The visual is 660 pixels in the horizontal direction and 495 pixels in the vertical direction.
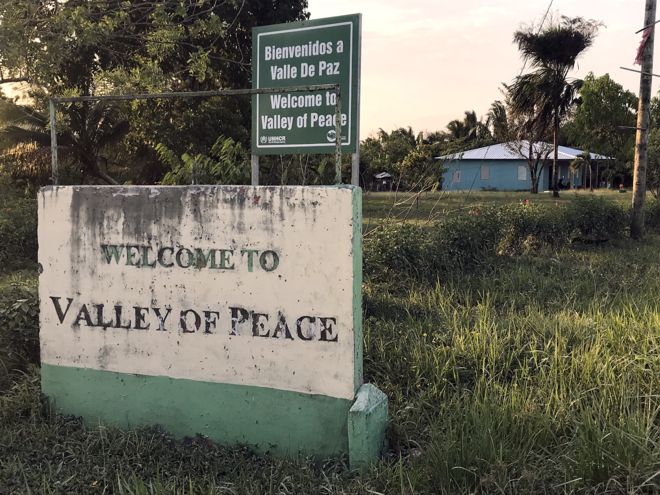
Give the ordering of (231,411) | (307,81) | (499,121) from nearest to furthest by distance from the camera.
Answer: (231,411) < (307,81) < (499,121)

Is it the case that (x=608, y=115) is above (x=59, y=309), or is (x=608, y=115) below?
above

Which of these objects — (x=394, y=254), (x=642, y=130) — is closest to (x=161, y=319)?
(x=394, y=254)

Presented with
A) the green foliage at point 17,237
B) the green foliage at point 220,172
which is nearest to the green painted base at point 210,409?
the green foliage at point 220,172

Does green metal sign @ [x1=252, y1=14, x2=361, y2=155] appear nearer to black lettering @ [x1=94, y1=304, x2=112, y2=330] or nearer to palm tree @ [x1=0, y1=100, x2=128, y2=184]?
black lettering @ [x1=94, y1=304, x2=112, y2=330]

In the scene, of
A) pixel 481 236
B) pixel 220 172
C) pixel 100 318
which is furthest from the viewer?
pixel 220 172

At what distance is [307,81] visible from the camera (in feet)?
17.9

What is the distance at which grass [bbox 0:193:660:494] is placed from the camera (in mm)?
2670

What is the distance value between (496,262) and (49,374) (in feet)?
20.0

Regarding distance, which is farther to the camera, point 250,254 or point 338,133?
point 250,254

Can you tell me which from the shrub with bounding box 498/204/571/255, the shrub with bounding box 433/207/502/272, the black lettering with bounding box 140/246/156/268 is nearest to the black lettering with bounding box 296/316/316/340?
the black lettering with bounding box 140/246/156/268

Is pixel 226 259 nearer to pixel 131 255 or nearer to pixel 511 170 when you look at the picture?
pixel 131 255

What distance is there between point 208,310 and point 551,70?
28344 mm

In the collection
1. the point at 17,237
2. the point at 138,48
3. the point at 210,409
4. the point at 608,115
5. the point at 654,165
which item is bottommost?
the point at 210,409

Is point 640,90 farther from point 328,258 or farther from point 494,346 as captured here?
point 328,258
